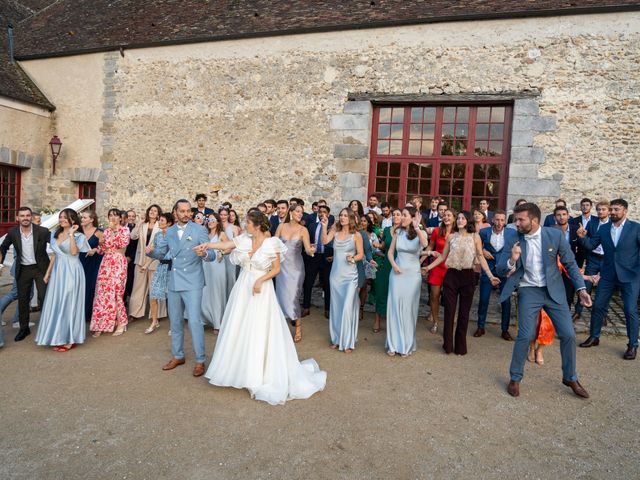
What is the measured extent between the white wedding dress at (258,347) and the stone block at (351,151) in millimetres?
6593

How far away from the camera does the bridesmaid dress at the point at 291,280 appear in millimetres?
5910

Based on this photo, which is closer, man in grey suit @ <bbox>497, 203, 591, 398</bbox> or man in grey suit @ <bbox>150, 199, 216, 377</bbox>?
man in grey suit @ <bbox>497, 203, 591, 398</bbox>

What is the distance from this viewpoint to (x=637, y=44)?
28.5 feet

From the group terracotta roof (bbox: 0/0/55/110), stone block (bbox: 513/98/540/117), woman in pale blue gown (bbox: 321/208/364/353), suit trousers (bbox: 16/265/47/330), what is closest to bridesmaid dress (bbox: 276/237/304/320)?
woman in pale blue gown (bbox: 321/208/364/353)

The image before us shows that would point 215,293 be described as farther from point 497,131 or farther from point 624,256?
point 497,131

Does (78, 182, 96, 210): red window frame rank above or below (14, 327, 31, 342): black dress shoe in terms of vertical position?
above

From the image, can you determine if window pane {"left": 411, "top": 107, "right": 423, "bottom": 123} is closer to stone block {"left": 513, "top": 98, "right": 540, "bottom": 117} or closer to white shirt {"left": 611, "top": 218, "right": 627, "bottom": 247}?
stone block {"left": 513, "top": 98, "right": 540, "bottom": 117}

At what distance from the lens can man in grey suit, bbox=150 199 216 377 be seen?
4.56 m

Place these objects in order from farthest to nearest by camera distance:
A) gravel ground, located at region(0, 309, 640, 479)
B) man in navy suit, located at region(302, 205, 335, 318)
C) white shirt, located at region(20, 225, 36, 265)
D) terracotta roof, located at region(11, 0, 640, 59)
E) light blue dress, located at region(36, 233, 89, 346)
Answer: terracotta roof, located at region(11, 0, 640, 59), man in navy suit, located at region(302, 205, 335, 318), white shirt, located at region(20, 225, 36, 265), light blue dress, located at region(36, 233, 89, 346), gravel ground, located at region(0, 309, 640, 479)

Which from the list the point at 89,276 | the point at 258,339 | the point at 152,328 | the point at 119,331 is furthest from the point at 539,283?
the point at 89,276

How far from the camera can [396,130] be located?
10.7 m

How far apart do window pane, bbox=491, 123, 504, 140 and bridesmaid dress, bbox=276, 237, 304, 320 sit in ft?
20.7

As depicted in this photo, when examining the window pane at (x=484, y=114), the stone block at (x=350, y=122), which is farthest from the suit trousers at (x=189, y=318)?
the window pane at (x=484, y=114)

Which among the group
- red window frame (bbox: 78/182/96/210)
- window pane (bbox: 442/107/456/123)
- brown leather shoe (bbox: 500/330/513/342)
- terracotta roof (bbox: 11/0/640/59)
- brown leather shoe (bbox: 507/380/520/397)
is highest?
terracotta roof (bbox: 11/0/640/59)
